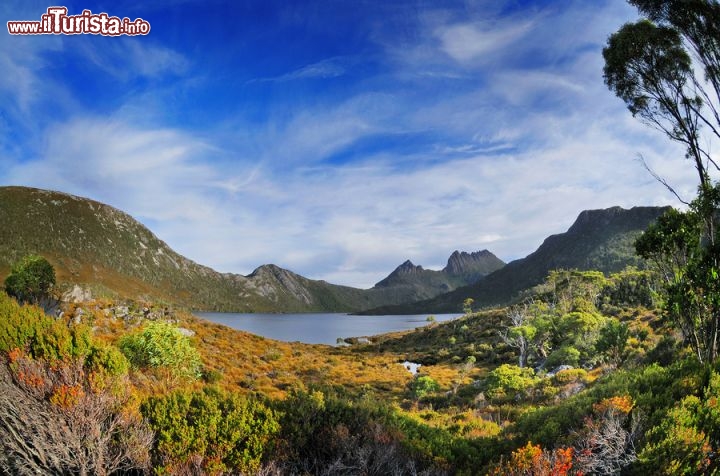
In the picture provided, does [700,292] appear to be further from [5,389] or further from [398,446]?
[5,389]

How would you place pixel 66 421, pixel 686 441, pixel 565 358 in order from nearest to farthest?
pixel 686 441
pixel 66 421
pixel 565 358

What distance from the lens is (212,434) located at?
6.32 metres

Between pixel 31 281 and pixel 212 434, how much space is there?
57667mm

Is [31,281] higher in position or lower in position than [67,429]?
higher

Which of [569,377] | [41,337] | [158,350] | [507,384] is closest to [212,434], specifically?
[41,337]

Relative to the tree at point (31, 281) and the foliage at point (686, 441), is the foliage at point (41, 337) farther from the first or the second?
the tree at point (31, 281)

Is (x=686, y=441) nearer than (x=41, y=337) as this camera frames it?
Yes

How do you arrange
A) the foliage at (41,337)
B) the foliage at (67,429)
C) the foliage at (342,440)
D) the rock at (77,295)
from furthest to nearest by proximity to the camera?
the rock at (77,295) < the foliage at (41,337) < the foliage at (67,429) < the foliage at (342,440)

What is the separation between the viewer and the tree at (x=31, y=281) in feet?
156

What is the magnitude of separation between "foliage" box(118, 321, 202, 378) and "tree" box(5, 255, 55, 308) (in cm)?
3899

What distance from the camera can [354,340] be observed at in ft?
279

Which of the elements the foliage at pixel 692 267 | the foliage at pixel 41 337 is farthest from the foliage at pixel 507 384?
the foliage at pixel 41 337

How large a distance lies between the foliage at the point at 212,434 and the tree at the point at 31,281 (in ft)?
174

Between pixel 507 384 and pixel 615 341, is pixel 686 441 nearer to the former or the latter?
pixel 507 384
